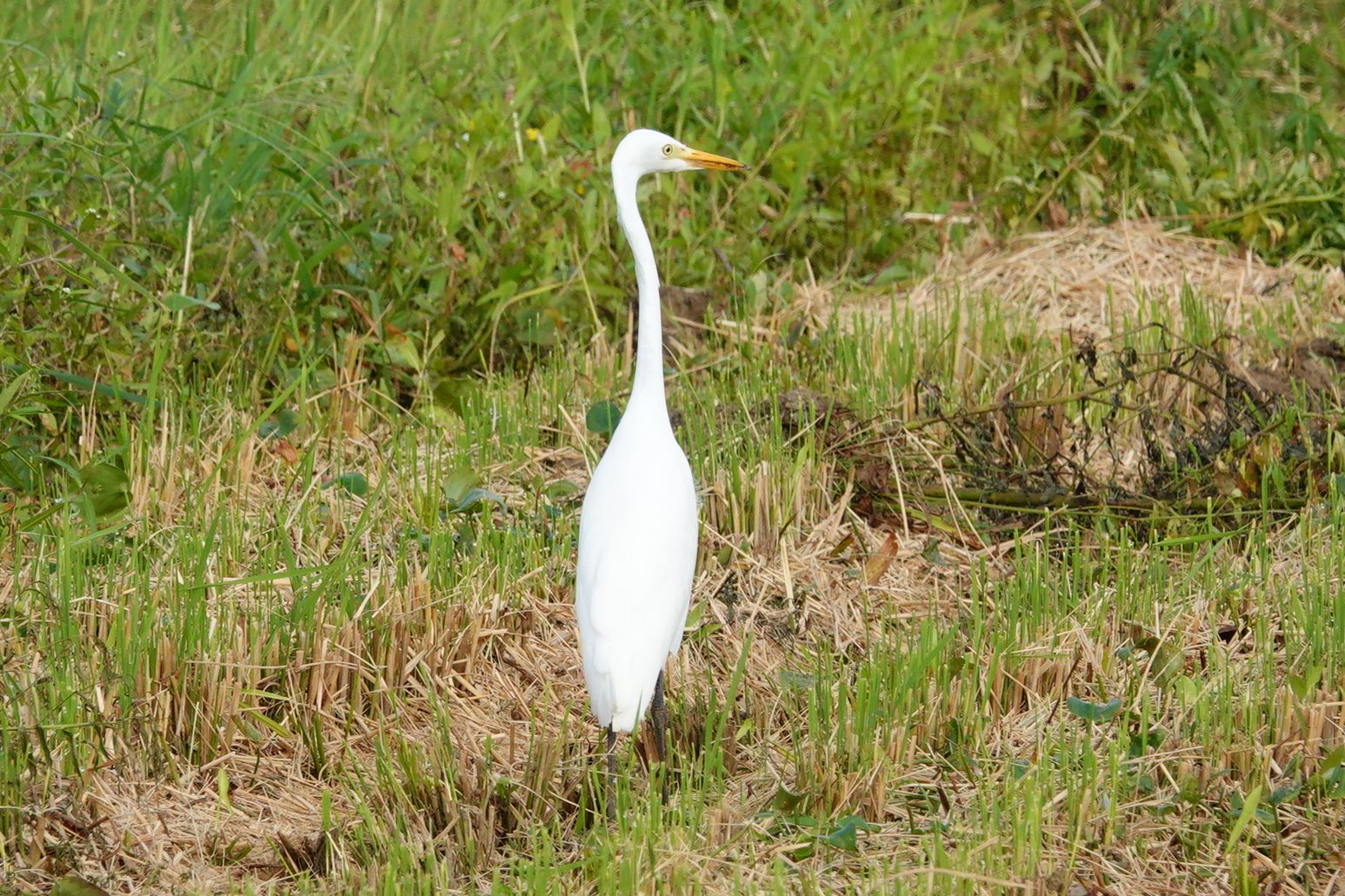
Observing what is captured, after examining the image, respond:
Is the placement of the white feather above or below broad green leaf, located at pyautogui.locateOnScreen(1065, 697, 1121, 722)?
above

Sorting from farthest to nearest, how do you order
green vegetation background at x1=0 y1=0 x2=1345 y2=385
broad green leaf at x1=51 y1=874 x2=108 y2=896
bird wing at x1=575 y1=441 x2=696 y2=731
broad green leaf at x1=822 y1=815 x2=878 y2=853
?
green vegetation background at x1=0 y1=0 x2=1345 y2=385 → bird wing at x1=575 y1=441 x2=696 y2=731 → broad green leaf at x1=822 y1=815 x2=878 y2=853 → broad green leaf at x1=51 y1=874 x2=108 y2=896

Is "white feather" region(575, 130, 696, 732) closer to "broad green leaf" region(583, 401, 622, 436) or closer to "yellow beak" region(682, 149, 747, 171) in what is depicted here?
"yellow beak" region(682, 149, 747, 171)

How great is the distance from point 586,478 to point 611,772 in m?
1.72

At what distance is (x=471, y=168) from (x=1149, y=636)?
9.75 ft

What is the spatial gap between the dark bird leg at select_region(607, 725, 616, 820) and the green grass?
0.07 metres

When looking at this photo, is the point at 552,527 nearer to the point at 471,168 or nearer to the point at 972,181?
the point at 471,168

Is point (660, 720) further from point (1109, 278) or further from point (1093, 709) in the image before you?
point (1109, 278)

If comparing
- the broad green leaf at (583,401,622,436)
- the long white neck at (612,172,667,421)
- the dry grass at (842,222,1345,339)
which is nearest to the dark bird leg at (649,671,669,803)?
the long white neck at (612,172,667,421)

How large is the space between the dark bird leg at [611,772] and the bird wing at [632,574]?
0.08 metres

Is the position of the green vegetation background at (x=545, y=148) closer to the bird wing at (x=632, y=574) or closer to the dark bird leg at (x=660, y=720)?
the bird wing at (x=632, y=574)

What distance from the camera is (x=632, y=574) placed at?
338 cm

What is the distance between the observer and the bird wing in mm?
3250

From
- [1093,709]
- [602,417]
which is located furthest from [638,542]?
[602,417]

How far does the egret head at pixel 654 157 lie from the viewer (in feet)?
12.1
